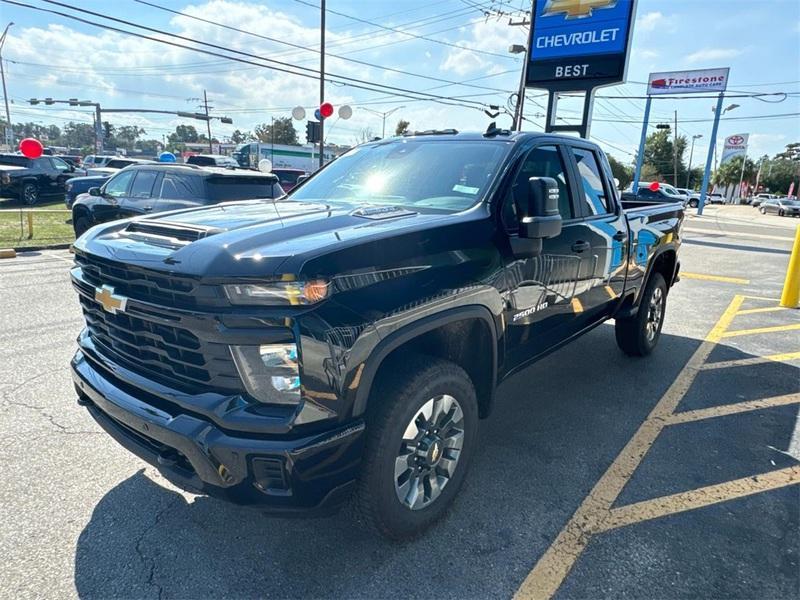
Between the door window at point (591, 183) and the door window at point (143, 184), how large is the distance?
7395 mm

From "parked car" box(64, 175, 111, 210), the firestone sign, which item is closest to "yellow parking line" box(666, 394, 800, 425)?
"parked car" box(64, 175, 111, 210)

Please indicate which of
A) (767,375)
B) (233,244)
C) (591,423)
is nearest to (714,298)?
(767,375)

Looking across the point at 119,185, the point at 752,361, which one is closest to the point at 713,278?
the point at 752,361

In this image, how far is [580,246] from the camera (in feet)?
11.6

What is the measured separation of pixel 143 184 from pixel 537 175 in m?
7.84

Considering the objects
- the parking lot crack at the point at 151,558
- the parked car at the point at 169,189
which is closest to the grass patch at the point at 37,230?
the parked car at the point at 169,189

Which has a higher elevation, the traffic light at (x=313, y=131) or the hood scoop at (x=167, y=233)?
the traffic light at (x=313, y=131)

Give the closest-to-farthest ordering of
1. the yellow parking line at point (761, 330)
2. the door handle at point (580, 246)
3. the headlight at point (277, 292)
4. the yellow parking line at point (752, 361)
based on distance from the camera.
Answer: the headlight at point (277, 292) < the door handle at point (580, 246) < the yellow parking line at point (752, 361) < the yellow parking line at point (761, 330)

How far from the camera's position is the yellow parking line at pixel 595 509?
2.31m

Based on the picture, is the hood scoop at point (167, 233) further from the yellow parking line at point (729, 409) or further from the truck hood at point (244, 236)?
the yellow parking line at point (729, 409)

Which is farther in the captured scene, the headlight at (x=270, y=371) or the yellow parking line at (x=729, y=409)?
the yellow parking line at (x=729, y=409)

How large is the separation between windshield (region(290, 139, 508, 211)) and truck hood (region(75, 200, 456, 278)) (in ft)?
0.89

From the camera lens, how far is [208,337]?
1955 mm

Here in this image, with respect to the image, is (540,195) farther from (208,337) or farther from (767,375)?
(767,375)
